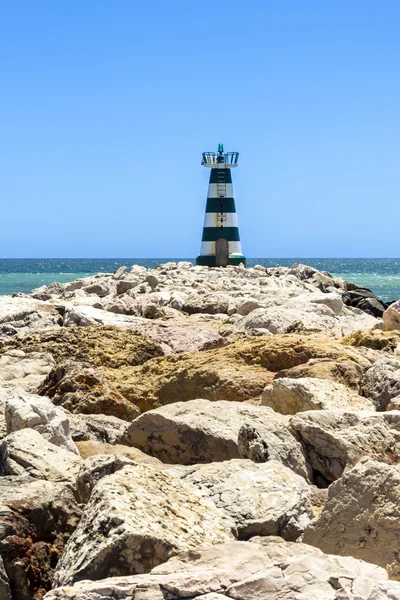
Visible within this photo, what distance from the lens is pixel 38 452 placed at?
4133mm

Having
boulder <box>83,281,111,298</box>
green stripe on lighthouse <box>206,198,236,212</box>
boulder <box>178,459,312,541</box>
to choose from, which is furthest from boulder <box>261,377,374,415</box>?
green stripe on lighthouse <box>206,198,236,212</box>

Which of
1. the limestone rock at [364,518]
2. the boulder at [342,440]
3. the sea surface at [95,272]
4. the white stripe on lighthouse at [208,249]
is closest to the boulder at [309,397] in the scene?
the boulder at [342,440]

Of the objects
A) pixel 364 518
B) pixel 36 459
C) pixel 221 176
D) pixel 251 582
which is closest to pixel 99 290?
pixel 36 459

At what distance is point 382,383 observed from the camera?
5812 mm

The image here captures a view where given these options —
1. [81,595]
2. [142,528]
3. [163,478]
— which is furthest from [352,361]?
[81,595]

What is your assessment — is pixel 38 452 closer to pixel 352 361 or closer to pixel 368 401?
pixel 368 401

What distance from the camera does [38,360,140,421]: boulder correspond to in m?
5.91

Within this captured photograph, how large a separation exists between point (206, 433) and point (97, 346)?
3197 millimetres

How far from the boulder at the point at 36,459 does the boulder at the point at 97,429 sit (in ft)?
2.51

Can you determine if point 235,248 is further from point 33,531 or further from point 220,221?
point 33,531

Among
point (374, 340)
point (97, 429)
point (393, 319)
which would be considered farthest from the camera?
point (393, 319)

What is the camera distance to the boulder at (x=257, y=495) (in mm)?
3496

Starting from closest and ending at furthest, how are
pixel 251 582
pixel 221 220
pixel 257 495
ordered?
pixel 251 582, pixel 257 495, pixel 221 220

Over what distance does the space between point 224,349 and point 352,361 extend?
1.00 meters
